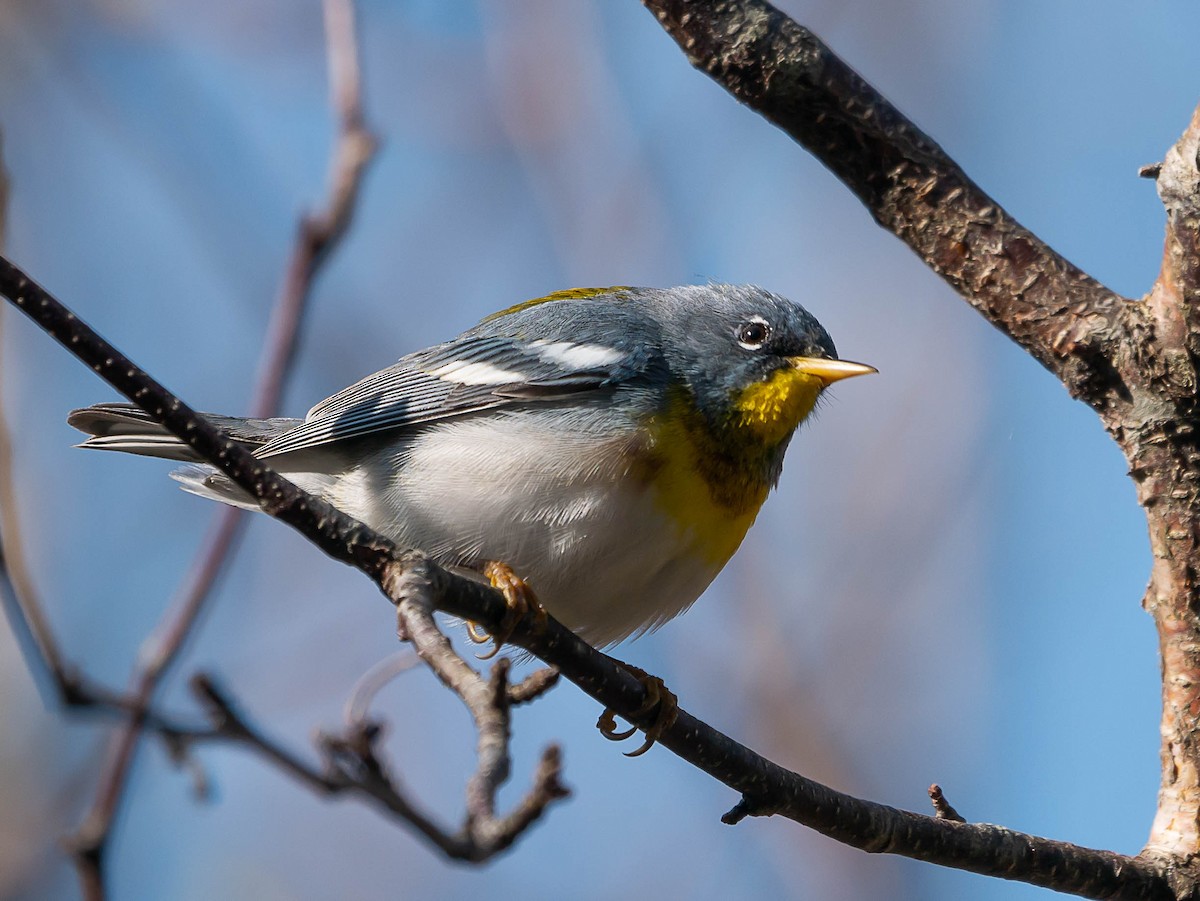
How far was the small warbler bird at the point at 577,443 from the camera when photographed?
3.93 m

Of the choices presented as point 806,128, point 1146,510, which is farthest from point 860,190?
point 1146,510

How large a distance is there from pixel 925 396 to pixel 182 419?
713 centimetres

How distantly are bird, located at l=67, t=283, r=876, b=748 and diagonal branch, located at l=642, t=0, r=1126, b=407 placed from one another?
121cm

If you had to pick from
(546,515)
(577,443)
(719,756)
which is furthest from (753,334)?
(719,756)

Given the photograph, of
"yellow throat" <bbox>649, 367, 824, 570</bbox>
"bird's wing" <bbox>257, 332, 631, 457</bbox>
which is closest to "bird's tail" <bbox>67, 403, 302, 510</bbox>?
"bird's wing" <bbox>257, 332, 631, 457</bbox>

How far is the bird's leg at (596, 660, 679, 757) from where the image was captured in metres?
3.21

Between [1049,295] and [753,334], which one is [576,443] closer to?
[753,334]

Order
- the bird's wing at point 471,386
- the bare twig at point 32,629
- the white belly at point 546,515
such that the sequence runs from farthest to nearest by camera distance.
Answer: the bird's wing at point 471,386
the white belly at point 546,515
the bare twig at point 32,629

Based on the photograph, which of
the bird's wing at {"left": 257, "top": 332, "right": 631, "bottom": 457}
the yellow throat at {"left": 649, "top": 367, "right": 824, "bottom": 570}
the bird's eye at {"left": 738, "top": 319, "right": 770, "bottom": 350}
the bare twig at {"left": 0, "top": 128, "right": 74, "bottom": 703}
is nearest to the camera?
the bare twig at {"left": 0, "top": 128, "right": 74, "bottom": 703}

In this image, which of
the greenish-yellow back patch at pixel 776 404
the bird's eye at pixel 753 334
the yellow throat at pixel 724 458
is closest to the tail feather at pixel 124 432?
the yellow throat at pixel 724 458

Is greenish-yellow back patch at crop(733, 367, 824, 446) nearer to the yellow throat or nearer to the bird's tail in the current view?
the yellow throat

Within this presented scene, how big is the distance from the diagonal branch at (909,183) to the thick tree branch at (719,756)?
1.09 metres

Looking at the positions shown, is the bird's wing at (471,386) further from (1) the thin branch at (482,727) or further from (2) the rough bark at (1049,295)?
(1) the thin branch at (482,727)

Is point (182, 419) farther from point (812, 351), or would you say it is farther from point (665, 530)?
point (812, 351)
